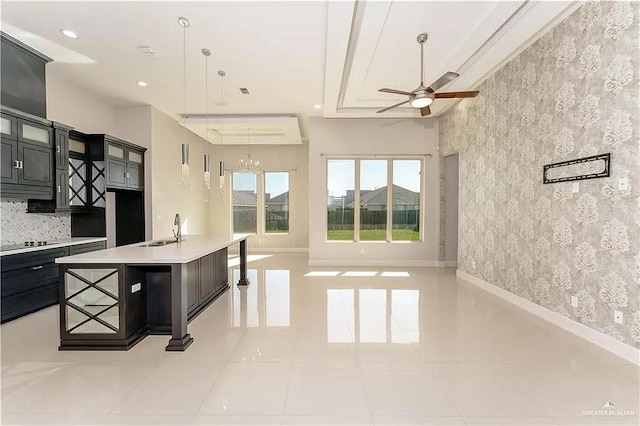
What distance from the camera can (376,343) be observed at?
319 cm

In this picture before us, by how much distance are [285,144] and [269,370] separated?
25.8 feet

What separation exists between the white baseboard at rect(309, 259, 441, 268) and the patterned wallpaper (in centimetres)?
188

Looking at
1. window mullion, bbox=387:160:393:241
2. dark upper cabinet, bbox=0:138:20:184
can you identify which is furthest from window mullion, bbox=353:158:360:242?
dark upper cabinet, bbox=0:138:20:184

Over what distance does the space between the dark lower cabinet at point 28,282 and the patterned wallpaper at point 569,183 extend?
21.0 feet

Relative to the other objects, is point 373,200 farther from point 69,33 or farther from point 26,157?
point 26,157

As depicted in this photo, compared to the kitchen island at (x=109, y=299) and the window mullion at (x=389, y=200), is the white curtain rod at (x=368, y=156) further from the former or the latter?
the kitchen island at (x=109, y=299)

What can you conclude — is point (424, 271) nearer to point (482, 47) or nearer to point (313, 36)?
point (482, 47)

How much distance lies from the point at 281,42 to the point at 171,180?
4.66 metres

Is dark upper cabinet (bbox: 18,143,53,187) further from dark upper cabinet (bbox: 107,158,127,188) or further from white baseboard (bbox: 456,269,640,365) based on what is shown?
white baseboard (bbox: 456,269,640,365)

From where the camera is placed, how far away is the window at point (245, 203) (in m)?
10.1

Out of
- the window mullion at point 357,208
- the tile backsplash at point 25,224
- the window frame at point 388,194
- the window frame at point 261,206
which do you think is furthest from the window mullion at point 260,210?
the tile backsplash at point 25,224

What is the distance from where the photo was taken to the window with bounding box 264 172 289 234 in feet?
32.9

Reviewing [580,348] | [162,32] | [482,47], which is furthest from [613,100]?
[162,32]

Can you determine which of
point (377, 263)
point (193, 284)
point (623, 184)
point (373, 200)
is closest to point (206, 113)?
point (373, 200)
